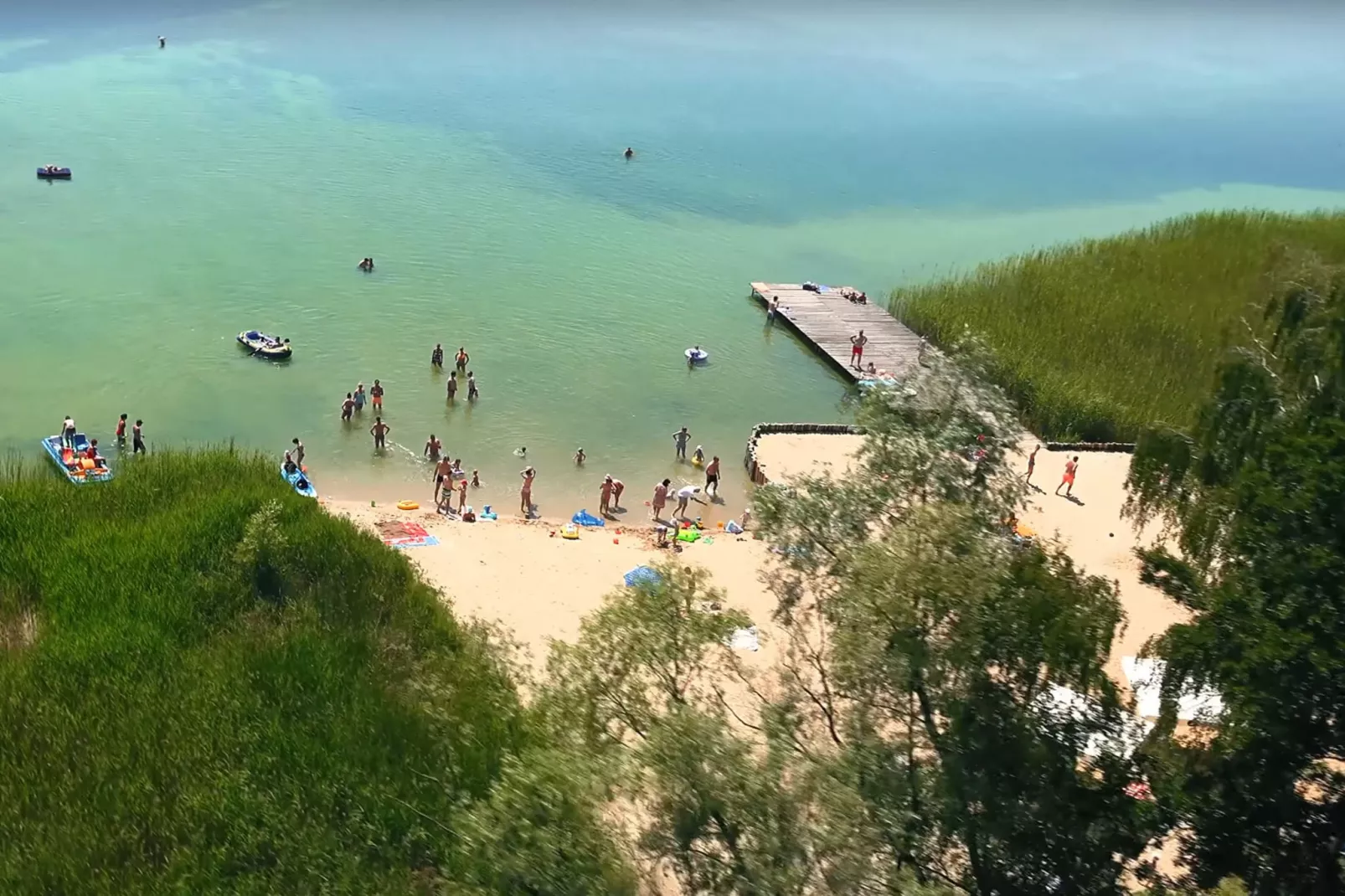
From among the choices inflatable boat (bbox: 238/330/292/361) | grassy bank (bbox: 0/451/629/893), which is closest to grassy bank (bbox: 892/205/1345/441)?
grassy bank (bbox: 0/451/629/893)

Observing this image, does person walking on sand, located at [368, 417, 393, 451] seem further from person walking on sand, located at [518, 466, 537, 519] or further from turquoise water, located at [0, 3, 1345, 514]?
person walking on sand, located at [518, 466, 537, 519]

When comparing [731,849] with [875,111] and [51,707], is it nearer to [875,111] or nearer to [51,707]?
[51,707]

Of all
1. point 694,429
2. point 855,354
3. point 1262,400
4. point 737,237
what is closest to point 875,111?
point 737,237

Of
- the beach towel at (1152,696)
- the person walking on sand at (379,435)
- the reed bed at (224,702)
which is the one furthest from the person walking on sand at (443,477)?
the beach towel at (1152,696)

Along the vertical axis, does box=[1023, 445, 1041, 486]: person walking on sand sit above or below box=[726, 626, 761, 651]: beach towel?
above

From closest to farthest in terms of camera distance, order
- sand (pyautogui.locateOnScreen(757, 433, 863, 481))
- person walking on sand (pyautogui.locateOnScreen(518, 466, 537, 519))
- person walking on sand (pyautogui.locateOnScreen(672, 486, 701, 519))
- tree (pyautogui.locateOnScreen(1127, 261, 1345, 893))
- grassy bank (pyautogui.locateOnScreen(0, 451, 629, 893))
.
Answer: tree (pyautogui.locateOnScreen(1127, 261, 1345, 893)) < grassy bank (pyautogui.locateOnScreen(0, 451, 629, 893)) < person walking on sand (pyautogui.locateOnScreen(518, 466, 537, 519)) < person walking on sand (pyautogui.locateOnScreen(672, 486, 701, 519)) < sand (pyautogui.locateOnScreen(757, 433, 863, 481))

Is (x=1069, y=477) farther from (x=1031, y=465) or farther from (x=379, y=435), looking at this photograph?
(x=379, y=435)
